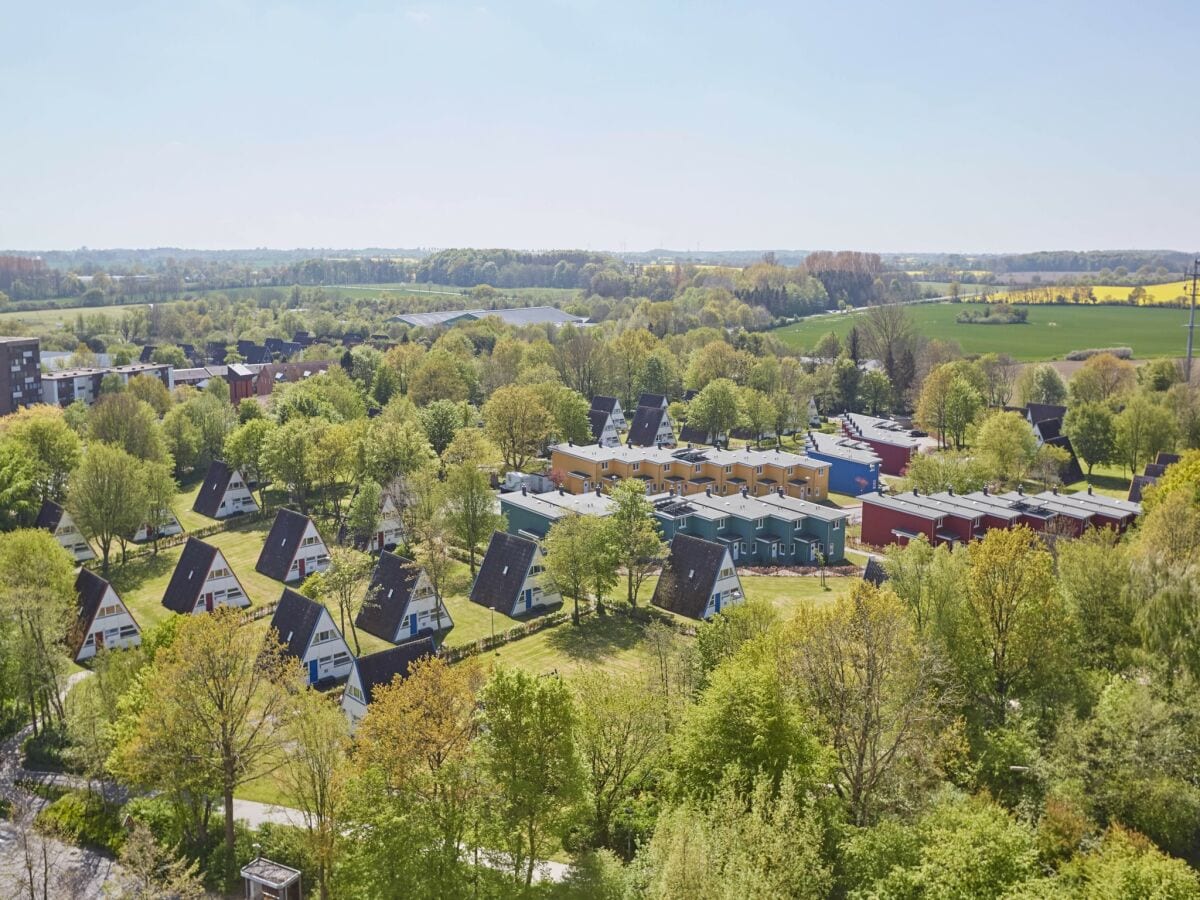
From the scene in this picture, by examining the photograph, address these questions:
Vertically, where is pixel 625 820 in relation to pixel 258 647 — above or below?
below

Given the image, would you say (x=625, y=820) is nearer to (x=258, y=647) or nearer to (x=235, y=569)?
(x=258, y=647)

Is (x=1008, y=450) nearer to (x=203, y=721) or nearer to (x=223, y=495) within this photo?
(x=223, y=495)

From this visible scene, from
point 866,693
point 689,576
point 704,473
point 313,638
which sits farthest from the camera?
point 704,473

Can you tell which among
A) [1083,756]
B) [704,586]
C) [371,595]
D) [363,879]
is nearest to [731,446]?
[704,586]

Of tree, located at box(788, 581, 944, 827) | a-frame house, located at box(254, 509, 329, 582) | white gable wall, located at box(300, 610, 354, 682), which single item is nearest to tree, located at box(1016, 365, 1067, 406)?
a-frame house, located at box(254, 509, 329, 582)

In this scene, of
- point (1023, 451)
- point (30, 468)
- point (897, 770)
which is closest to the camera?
point (897, 770)

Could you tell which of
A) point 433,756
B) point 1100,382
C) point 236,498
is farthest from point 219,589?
point 1100,382
